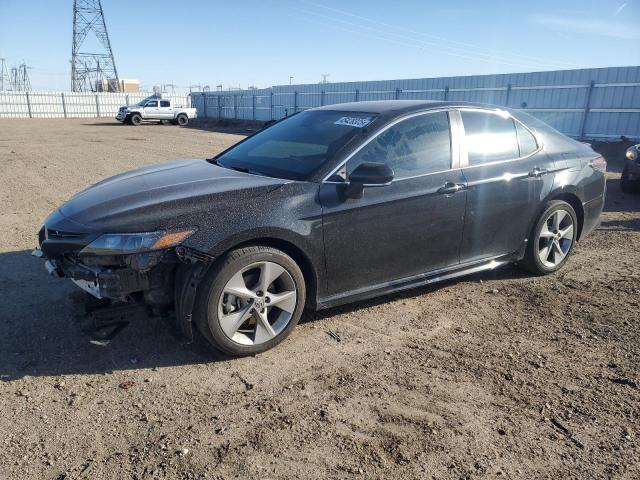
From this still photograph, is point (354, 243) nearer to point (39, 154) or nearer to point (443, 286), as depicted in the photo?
point (443, 286)

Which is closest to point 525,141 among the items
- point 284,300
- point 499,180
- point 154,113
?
point 499,180

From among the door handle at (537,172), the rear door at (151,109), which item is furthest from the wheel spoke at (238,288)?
the rear door at (151,109)

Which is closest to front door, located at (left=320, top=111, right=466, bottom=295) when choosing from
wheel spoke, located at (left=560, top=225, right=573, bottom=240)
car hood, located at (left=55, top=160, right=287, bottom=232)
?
car hood, located at (left=55, top=160, right=287, bottom=232)

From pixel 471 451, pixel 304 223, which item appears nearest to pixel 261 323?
pixel 304 223

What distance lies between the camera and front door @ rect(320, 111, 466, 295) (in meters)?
3.57

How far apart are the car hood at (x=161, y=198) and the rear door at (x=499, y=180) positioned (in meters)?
1.71

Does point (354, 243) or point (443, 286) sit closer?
point (354, 243)

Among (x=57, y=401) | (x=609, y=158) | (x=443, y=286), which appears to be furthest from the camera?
(x=609, y=158)

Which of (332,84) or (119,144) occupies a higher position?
(332,84)

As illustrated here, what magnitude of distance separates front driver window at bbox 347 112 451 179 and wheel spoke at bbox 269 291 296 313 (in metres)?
1.01

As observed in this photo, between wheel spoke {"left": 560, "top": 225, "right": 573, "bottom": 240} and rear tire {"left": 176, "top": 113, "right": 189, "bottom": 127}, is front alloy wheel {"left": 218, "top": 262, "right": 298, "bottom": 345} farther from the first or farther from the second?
rear tire {"left": 176, "top": 113, "right": 189, "bottom": 127}

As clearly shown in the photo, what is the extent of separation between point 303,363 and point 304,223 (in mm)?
933

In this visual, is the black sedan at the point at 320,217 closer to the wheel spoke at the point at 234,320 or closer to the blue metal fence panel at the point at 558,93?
the wheel spoke at the point at 234,320

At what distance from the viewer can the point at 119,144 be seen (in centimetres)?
1944
